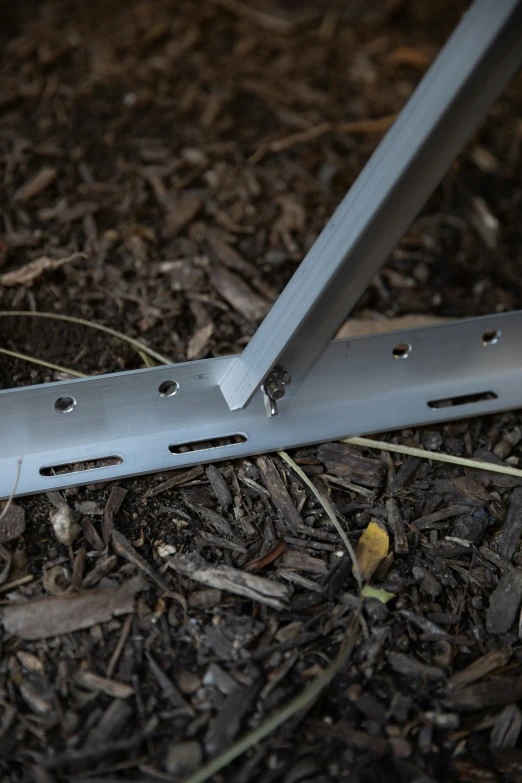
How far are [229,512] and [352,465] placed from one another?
267 millimetres

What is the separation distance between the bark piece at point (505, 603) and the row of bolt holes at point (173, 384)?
1.56 ft

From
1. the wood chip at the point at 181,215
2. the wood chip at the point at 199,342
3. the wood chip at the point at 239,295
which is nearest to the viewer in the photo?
the wood chip at the point at 199,342

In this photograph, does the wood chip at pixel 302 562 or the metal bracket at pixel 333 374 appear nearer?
the metal bracket at pixel 333 374

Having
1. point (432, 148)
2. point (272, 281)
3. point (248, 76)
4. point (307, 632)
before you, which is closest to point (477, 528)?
point (307, 632)

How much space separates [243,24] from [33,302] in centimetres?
166

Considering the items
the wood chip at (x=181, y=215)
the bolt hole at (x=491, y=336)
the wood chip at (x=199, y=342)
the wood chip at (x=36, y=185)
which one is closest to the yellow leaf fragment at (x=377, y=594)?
the bolt hole at (x=491, y=336)

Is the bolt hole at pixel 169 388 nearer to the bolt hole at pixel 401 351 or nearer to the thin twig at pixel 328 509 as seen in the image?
the thin twig at pixel 328 509

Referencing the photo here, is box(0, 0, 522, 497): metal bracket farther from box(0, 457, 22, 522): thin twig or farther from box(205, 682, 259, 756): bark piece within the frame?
box(205, 682, 259, 756): bark piece

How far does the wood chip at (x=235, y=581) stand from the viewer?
128 centimetres

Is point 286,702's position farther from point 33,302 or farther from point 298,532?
point 33,302

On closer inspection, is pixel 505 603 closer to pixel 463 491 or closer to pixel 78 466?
pixel 463 491

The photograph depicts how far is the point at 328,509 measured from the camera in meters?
1.40

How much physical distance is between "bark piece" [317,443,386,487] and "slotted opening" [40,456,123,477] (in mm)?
410

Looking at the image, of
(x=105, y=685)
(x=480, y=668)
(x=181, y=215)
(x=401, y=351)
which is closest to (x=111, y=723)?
(x=105, y=685)
